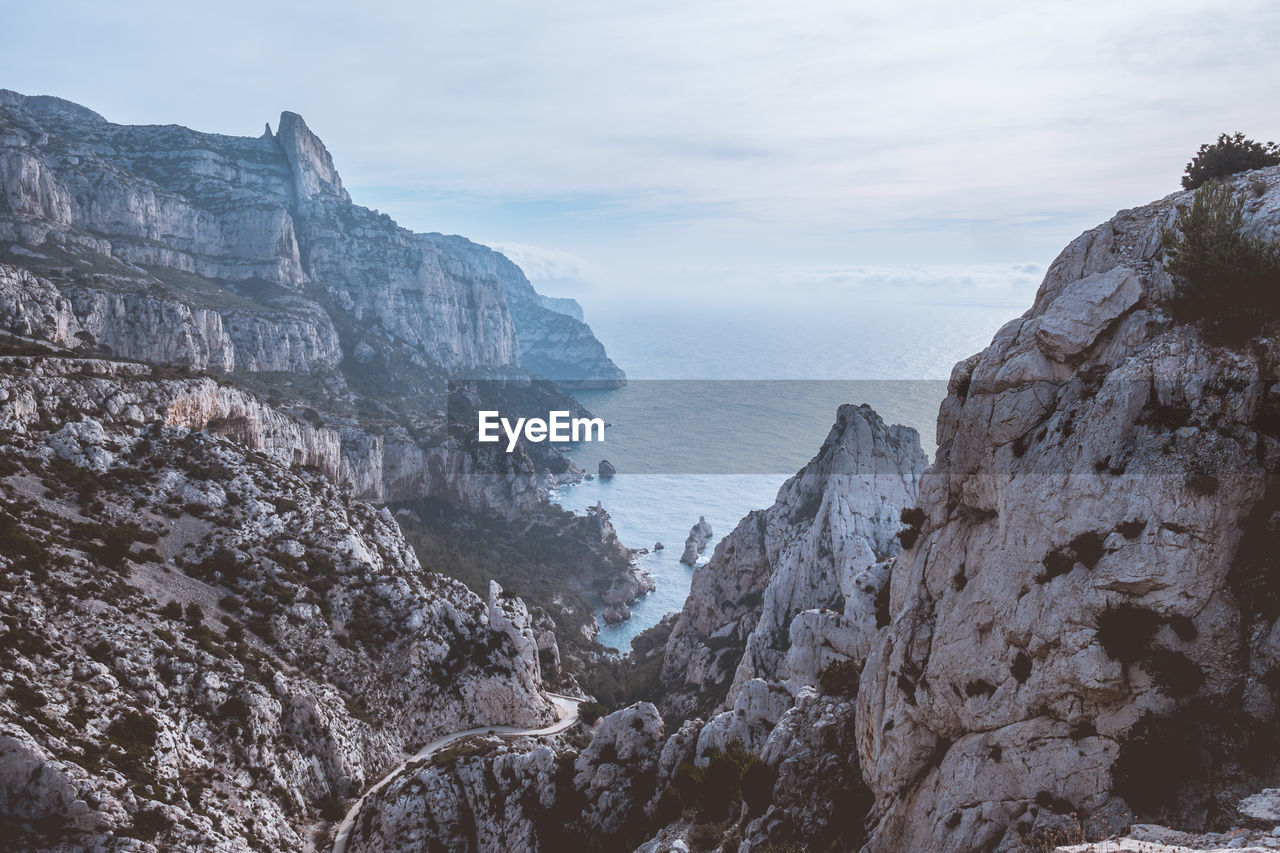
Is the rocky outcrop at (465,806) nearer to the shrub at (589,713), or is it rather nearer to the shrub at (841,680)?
the shrub at (841,680)

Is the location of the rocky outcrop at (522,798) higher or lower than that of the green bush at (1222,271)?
lower

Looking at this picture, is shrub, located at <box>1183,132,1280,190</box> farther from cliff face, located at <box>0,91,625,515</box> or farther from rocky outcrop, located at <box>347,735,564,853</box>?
cliff face, located at <box>0,91,625,515</box>

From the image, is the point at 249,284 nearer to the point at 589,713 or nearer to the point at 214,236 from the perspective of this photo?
the point at 214,236

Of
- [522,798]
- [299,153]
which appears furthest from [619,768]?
[299,153]

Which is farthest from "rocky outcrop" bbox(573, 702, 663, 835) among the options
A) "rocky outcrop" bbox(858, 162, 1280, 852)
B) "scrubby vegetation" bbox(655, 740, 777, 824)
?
"rocky outcrop" bbox(858, 162, 1280, 852)

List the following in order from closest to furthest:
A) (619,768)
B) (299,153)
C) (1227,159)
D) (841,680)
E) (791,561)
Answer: (1227,159), (841,680), (619,768), (791,561), (299,153)

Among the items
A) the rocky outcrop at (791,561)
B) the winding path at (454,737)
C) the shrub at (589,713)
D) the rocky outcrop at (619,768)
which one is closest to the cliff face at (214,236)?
the winding path at (454,737)

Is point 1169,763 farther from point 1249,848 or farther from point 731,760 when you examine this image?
point 731,760
